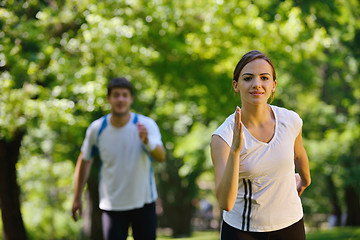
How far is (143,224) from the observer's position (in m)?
4.44

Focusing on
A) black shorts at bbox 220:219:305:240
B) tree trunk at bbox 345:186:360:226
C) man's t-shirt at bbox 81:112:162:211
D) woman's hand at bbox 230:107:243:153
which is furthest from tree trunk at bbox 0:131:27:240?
tree trunk at bbox 345:186:360:226

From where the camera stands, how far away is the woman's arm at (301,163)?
3008 mm

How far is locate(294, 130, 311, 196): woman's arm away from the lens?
3.01 meters

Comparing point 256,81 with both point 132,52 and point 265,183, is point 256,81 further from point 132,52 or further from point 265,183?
point 132,52

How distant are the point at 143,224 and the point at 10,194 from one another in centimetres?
777

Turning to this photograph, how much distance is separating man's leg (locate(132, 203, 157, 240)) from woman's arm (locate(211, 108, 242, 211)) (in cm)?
198

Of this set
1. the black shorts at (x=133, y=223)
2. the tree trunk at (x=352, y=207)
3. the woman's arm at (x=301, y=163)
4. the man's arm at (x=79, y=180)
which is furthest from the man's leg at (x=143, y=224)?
the tree trunk at (x=352, y=207)

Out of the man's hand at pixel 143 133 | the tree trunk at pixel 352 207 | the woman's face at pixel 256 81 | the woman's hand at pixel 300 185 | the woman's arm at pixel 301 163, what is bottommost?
the tree trunk at pixel 352 207

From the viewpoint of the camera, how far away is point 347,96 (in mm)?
16891

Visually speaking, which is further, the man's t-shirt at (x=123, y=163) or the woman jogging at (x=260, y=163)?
the man's t-shirt at (x=123, y=163)

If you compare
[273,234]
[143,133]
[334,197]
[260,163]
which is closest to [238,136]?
[260,163]

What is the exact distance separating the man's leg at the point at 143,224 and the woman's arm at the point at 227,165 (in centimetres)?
198

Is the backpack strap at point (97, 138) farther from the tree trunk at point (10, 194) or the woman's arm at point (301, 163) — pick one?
the tree trunk at point (10, 194)

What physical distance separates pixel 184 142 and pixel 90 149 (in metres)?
10.0
